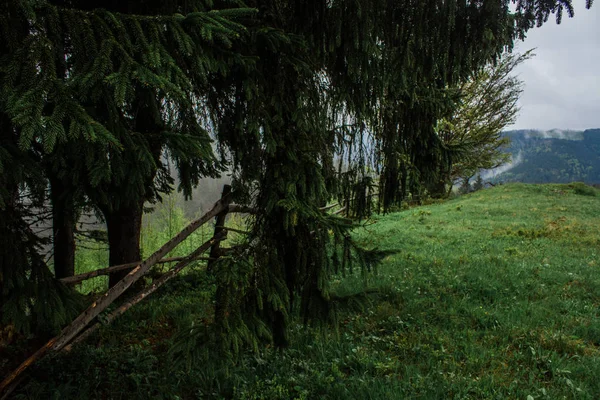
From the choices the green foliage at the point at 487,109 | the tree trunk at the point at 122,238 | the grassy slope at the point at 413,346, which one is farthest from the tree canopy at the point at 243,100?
the green foliage at the point at 487,109

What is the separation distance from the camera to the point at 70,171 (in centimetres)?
234

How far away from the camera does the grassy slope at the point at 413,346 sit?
3.49m

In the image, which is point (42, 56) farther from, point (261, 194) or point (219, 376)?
point (219, 376)

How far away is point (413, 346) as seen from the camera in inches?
170

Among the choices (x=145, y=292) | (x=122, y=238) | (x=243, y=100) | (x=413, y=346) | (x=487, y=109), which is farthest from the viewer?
(x=487, y=109)

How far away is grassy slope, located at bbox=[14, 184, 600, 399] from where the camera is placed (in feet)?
11.4

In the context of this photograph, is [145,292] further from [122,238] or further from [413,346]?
[122,238]

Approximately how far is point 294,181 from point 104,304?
6.18ft

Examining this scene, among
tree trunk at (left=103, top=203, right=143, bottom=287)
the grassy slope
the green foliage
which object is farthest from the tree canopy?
the green foliage

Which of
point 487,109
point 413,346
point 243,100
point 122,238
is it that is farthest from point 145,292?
point 487,109

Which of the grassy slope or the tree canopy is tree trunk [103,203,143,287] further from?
the tree canopy

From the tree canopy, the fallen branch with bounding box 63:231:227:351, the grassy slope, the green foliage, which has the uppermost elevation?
the green foliage

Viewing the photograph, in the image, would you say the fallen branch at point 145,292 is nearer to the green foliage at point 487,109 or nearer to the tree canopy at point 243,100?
the tree canopy at point 243,100

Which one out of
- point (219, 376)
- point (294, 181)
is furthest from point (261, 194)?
point (219, 376)
